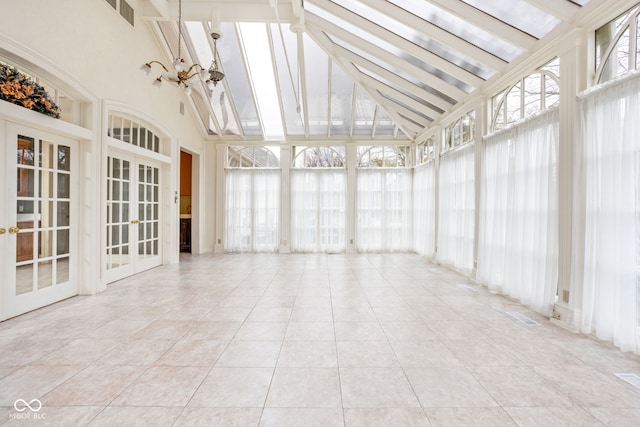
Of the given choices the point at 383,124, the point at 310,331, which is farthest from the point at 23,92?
the point at 383,124

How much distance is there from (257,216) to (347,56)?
4.55m

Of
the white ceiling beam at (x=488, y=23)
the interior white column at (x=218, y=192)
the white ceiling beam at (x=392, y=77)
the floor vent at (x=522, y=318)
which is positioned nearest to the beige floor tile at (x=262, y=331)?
the floor vent at (x=522, y=318)

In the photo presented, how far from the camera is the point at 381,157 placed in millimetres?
8461

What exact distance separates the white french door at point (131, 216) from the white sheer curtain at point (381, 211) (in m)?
4.86

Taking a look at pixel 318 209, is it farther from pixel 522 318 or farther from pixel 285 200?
pixel 522 318

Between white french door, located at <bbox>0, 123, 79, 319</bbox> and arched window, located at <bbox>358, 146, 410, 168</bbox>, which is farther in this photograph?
arched window, located at <bbox>358, 146, 410, 168</bbox>

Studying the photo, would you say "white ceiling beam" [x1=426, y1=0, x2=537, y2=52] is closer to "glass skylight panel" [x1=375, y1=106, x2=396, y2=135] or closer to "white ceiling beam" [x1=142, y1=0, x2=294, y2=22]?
"white ceiling beam" [x1=142, y1=0, x2=294, y2=22]

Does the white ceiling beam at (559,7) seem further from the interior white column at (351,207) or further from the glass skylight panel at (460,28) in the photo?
the interior white column at (351,207)

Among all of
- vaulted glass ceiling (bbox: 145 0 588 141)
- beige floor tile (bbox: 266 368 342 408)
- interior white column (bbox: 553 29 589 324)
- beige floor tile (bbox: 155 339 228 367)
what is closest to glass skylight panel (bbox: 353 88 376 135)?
vaulted glass ceiling (bbox: 145 0 588 141)

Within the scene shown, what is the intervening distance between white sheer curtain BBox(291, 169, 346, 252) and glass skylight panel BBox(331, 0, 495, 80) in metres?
4.16

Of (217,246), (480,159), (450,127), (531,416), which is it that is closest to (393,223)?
(450,127)

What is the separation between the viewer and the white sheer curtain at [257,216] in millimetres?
8281

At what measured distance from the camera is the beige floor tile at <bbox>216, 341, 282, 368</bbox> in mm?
2340

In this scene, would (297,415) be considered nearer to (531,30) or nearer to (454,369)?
(454,369)
